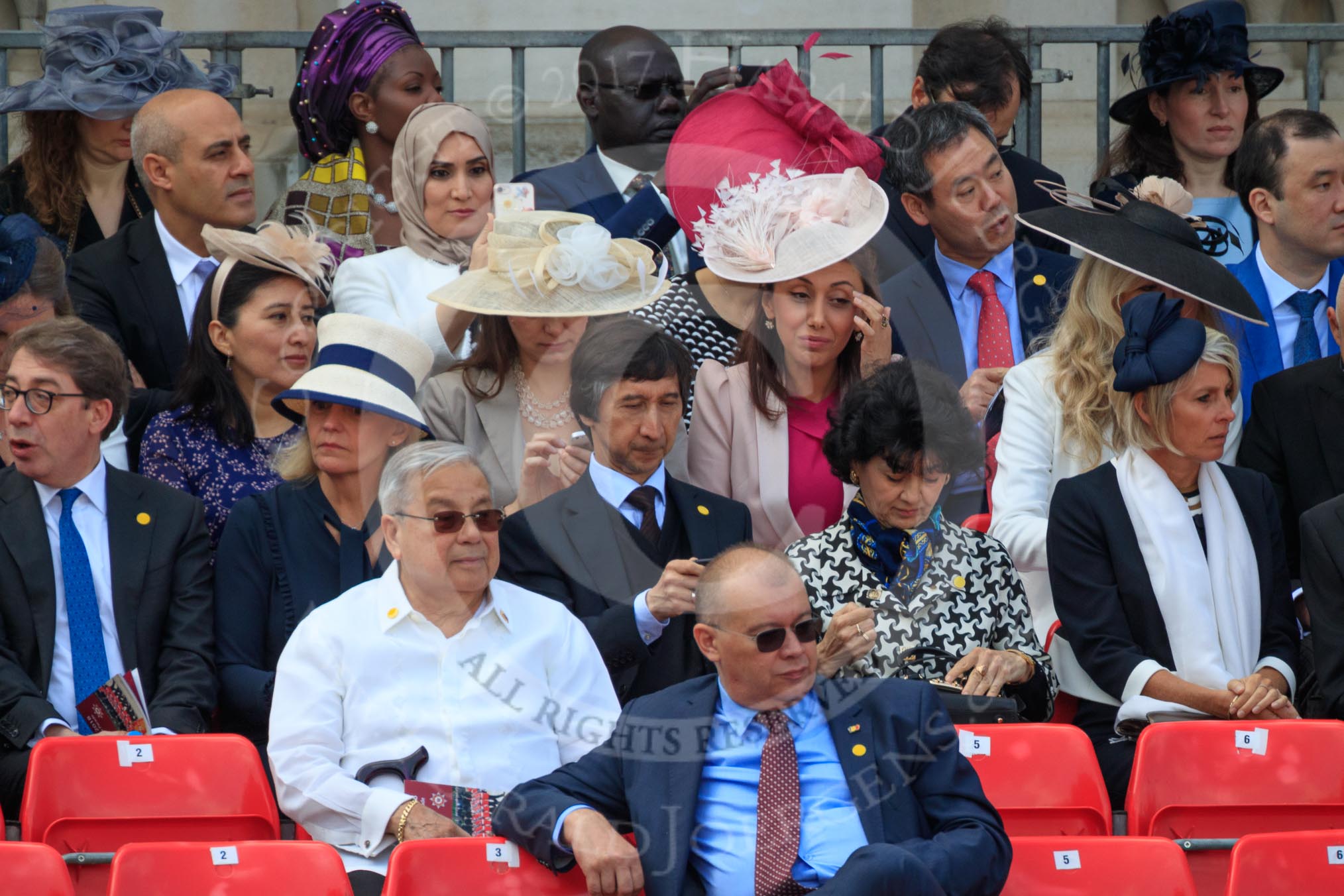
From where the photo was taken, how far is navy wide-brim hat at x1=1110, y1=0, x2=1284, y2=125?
5742mm

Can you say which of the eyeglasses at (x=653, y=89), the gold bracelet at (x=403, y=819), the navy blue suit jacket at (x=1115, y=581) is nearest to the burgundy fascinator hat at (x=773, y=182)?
the eyeglasses at (x=653, y=89)

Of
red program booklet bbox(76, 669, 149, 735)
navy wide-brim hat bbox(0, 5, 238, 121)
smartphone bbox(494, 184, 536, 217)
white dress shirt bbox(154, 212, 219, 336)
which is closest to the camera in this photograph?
red program booklet bbox(76, 669, 149, 735)

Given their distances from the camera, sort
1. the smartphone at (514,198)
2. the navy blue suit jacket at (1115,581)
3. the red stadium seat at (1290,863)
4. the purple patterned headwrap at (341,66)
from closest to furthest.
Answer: the red stadium seat at (1290,863), the navy blue suit jacket at (1115,581), the smartphone at (514,198), the purple patterned headwrap at (341,66)

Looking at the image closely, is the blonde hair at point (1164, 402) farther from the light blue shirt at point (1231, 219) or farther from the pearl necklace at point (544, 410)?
the pearl necklace at point (544, 410)

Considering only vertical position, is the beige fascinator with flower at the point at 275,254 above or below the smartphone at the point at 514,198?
below

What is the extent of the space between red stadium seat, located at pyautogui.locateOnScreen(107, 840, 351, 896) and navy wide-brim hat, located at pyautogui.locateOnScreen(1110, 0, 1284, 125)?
12.4 ft

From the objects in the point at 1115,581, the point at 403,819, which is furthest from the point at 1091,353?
the point at 403,819

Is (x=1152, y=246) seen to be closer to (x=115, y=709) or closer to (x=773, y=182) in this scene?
(x=773, y=182)

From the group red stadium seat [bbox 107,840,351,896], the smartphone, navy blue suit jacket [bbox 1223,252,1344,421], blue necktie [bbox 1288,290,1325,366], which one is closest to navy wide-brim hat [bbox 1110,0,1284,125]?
navy blue suit jacket [bbox 1223,252,1344,421]

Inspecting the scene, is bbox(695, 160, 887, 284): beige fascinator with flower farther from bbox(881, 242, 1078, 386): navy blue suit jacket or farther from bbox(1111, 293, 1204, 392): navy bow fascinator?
bbox(1111, 293, 1204, 392): navy bow fascinator

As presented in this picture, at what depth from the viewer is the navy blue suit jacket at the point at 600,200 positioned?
4.74 meters

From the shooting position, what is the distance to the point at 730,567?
3457 millimetres

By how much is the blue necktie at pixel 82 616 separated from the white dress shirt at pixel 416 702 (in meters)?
0.59

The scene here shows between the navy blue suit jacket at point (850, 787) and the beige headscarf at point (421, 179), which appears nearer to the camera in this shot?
the navy blue suit jacket at point (850, 787)
